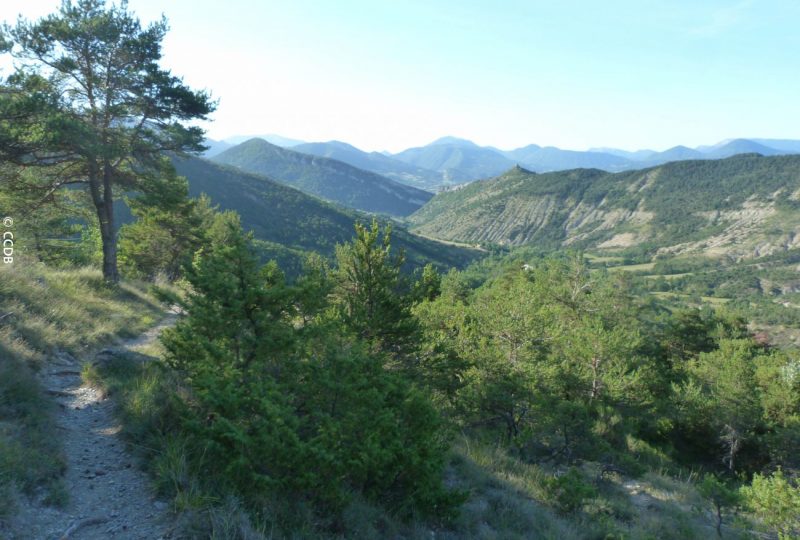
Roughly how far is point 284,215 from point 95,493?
165784 millimetres

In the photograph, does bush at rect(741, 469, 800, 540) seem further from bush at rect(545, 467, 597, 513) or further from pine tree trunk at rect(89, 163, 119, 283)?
pine tree trunk at rect(89, 163, 119, 283)

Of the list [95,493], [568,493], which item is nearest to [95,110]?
[95,493]

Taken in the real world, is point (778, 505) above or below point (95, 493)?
below

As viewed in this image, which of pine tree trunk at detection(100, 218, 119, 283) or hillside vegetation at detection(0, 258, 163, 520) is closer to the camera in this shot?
hillside vegetation at detection(0, 258, 163, 520)

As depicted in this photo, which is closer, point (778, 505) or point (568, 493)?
point (568, 493)

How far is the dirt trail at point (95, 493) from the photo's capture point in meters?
4.55

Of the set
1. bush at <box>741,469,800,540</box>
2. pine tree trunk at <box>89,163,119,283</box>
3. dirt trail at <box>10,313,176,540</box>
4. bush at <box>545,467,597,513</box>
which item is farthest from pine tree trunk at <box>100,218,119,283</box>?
bush at <box>741,469,800,540</box>

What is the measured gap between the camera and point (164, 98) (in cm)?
1634

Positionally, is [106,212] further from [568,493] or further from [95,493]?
[568,493]

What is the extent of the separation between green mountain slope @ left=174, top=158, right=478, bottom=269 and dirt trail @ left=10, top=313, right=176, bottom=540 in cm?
12628

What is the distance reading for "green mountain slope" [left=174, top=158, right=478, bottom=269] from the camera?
482 feet

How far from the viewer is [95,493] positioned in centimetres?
519

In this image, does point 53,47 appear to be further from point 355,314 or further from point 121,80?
point 355,314

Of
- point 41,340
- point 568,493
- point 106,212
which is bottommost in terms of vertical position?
point 568,493
